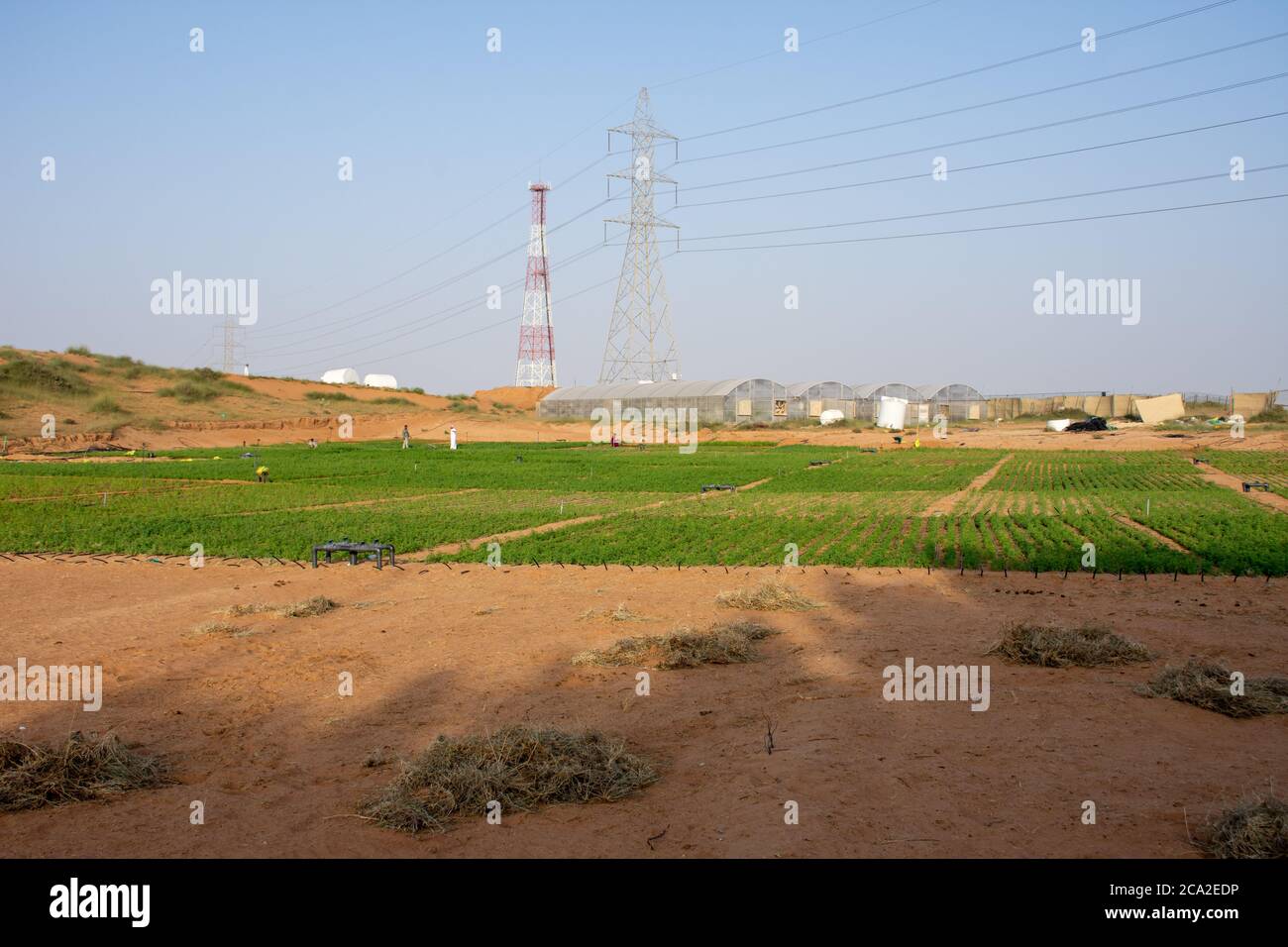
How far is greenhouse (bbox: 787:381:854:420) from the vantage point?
3123 inches

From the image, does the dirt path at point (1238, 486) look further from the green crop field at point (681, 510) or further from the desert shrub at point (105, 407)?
the desert shrub at point (105, 407)

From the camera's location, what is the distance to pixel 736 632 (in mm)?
12406

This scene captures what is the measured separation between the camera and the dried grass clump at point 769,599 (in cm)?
1471

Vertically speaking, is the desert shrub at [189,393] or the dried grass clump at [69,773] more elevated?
the desert shrub at [189,393]

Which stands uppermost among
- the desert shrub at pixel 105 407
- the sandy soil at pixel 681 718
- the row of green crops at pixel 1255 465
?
the desert shrub at pixel 105 407

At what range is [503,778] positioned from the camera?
7.43 meters

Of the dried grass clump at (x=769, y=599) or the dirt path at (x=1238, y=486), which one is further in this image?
the dirt path at (x=1238, y=486)

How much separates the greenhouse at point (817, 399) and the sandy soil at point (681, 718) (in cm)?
6304

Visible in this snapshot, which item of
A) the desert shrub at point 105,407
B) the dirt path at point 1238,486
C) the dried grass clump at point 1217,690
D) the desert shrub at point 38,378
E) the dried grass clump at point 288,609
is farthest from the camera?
the desert shrub at point 38,378

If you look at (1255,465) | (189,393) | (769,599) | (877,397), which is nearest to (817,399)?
(877,397)

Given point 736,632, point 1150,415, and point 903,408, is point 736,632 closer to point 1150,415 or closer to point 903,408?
point 903,408

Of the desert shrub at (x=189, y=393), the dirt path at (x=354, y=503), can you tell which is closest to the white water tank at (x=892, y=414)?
the dirt path at (x=354, y=503)
